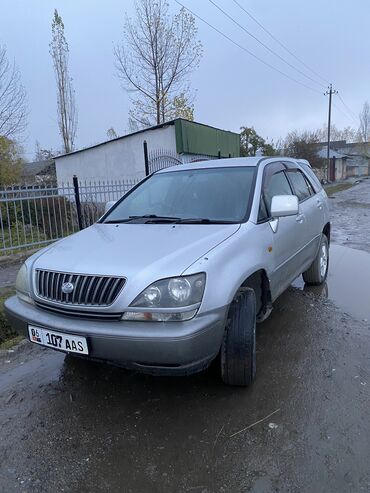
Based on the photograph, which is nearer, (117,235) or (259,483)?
(259,483)

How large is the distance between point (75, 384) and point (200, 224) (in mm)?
1673

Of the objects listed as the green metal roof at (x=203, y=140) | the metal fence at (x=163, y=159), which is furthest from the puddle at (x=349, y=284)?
the green metal roof at (x=203, y=140)

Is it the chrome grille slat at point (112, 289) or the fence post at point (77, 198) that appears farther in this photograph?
the fence post at point (77, 198)

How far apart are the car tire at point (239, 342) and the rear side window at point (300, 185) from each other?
7.24ft

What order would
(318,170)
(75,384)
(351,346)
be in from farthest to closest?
1. (318,170)
2. (351,346)
3. (75,384)

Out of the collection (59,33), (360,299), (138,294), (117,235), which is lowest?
(360,299)

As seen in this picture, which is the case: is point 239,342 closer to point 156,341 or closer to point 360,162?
point 156,341

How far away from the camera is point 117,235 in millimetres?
3328

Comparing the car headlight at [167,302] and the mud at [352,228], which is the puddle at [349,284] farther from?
the car headlight at [167,302]

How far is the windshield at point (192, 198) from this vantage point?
11.6 ft

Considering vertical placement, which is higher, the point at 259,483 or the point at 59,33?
the point at 59,33

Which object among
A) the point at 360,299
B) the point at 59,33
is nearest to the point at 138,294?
the point at 360,299

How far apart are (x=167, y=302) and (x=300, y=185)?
10.4 ft

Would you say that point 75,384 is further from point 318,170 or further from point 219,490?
point 318,170
